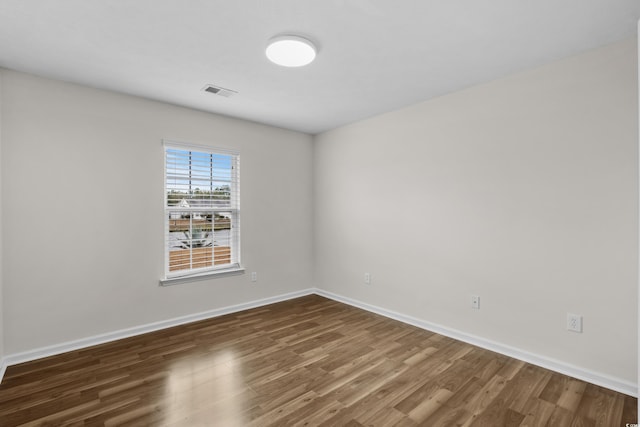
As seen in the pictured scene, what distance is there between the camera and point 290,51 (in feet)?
7.41

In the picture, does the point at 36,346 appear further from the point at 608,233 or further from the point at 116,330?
the point at 608,233

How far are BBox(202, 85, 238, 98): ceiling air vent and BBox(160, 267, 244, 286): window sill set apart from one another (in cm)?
208

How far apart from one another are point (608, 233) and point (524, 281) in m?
0.71

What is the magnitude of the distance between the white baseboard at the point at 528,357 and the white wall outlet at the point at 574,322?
0.96 feet

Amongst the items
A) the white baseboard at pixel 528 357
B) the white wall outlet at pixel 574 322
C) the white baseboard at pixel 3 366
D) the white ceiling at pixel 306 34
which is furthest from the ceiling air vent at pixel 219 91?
the white wall outlet at pixel 574 322

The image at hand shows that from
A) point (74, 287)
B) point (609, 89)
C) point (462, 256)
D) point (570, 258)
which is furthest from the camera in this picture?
point (462, 256)

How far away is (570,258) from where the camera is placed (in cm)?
248

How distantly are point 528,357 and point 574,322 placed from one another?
492mm

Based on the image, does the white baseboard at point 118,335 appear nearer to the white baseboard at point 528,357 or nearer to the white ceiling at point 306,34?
the white baseboard at point 528,357

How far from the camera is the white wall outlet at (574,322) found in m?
2.43

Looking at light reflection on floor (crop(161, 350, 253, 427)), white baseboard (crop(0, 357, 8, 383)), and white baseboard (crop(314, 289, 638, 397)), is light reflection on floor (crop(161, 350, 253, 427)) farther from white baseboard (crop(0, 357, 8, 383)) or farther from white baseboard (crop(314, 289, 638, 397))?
white baseboard (crop(314, 289, 638, 397))

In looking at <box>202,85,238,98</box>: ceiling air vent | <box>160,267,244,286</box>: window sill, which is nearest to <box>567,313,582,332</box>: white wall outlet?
<box>160,267,244,286</box>: window sill

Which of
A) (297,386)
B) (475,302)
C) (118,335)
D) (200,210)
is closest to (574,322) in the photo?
(475,302)

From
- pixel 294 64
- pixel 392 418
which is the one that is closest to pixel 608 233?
pixel 392 418
